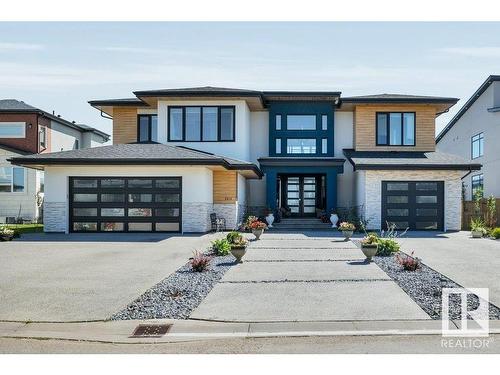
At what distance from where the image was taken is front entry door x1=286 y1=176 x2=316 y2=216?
30.4 m

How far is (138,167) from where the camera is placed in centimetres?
2261

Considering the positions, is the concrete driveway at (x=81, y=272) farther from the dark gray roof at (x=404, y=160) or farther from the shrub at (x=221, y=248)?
the dark gray roof at (x=404, y=160)

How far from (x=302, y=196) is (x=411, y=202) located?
702cm

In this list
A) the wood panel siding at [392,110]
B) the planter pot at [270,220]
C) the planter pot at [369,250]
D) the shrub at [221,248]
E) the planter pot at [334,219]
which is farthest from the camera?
the wood panel siding at [392,110]

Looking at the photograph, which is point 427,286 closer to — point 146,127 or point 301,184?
point 301,184

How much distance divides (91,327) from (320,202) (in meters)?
23.6

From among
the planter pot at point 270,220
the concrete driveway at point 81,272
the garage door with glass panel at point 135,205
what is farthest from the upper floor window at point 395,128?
the concrete driveway at point 81,272

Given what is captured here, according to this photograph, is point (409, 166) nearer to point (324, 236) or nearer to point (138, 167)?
point (324, 236)

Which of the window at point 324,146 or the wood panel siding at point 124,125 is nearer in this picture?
the window at point 324,146

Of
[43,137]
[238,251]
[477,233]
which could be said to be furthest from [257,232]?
[43,137]

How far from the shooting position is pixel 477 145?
36.7 metres

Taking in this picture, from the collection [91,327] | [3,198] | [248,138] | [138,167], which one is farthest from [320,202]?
[91,327]

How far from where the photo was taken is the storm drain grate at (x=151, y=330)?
Result: 7066mm

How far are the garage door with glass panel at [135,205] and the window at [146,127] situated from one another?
24.4 ft
